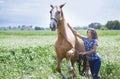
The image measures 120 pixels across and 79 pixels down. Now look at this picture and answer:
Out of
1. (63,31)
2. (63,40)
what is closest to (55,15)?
(63,31)

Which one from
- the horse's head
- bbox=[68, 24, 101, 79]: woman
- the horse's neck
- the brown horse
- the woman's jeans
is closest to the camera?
the horse's head

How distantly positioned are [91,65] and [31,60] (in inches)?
176

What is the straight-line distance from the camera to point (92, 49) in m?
10.1

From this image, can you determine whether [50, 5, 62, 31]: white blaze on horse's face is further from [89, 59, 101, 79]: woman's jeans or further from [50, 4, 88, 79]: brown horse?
[89, 59, 101, 79]: woman's jeans

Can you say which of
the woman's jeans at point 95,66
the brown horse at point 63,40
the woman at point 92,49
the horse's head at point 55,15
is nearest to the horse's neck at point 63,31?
the brown horse at point 63,40

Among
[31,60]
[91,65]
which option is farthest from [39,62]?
[91,65]

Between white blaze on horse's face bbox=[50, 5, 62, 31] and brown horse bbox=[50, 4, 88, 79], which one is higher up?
white blaze on horse's face bbox=[50, 5, 62, 31]

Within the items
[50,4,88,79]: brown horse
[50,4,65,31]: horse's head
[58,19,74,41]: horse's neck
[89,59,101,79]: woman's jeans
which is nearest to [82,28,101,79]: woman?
[89,59,101,79]: woman's jeans

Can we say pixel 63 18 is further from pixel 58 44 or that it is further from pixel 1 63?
pixel 1 63

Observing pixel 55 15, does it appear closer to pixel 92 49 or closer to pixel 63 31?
pixel 63 31

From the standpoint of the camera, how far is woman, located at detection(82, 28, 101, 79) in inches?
395

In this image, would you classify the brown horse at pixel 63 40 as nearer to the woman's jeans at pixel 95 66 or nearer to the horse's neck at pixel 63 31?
the horse's neck at pixel 63 31

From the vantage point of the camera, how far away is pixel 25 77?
11.8 metres

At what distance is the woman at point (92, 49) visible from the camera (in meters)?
10.0
